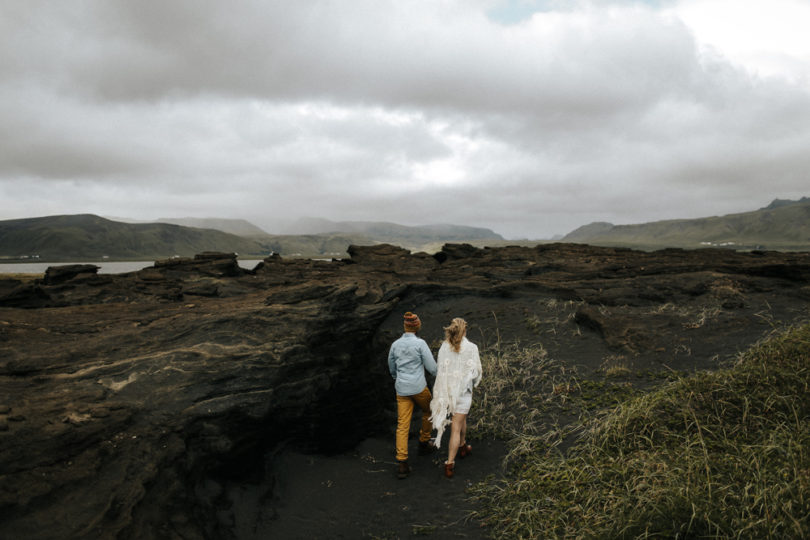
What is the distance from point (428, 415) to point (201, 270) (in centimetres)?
2023

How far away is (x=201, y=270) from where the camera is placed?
78.5 ft

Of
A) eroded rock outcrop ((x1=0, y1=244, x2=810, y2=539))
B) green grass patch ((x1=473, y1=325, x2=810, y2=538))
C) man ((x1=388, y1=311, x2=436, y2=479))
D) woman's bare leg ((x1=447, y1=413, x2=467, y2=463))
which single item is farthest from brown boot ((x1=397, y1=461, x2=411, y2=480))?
eroded rock outcrop ((x1=0, y1=244, x2=810, y2=539))

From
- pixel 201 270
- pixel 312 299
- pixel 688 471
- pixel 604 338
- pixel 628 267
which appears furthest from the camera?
pixel 201 270

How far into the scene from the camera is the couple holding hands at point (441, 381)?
7.38 m

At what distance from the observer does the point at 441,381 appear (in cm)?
759

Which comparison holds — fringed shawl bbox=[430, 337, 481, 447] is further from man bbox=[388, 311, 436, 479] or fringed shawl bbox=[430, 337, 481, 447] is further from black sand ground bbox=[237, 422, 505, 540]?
black sand ground bbox=[237, 422, 505, 540]

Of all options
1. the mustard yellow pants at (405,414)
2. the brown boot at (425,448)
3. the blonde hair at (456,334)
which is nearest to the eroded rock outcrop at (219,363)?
the brown boot at (425,448)

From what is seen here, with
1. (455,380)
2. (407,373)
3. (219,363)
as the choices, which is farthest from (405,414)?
(219,363)

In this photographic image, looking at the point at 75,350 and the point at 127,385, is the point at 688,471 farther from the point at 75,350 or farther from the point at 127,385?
the point at 75,350

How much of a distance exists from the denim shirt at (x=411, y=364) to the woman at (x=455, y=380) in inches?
11.5

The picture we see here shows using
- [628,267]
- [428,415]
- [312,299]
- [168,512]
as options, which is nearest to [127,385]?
[168,512]

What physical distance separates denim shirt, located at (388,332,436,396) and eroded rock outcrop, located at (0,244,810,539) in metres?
2.34

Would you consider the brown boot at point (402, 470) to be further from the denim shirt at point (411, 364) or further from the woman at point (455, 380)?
the denim shirt at point (411, 364)

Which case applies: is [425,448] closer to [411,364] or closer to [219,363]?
[411,364]
